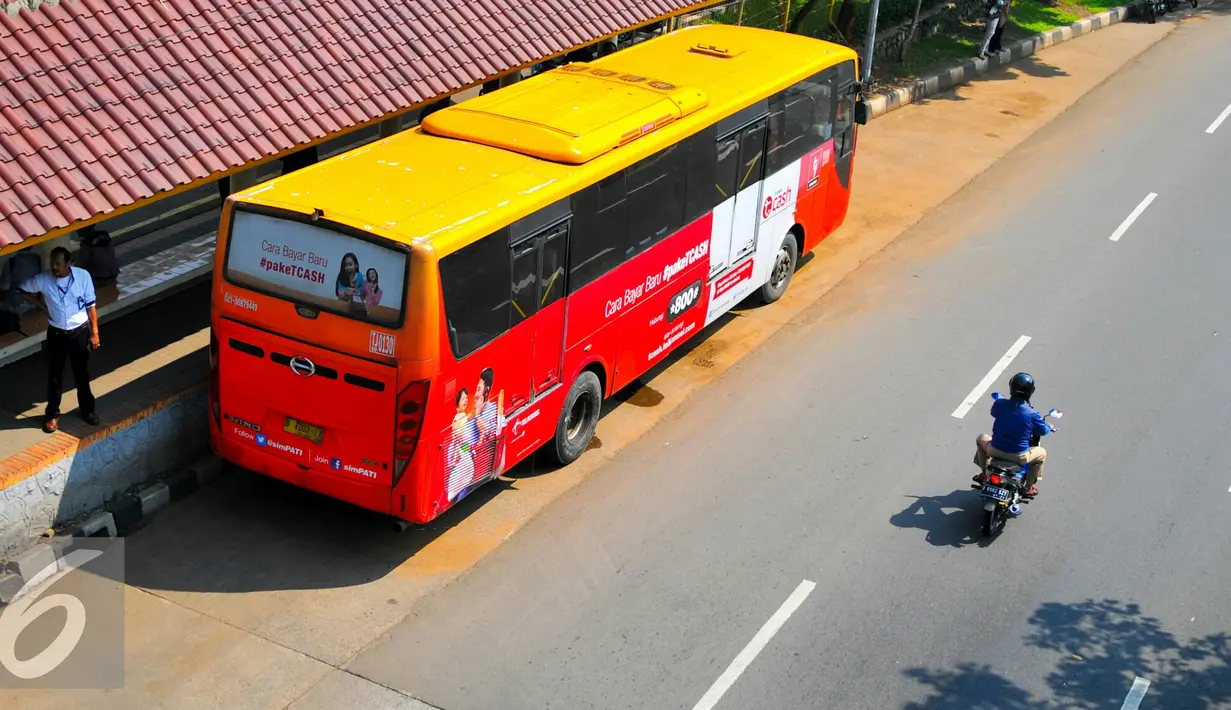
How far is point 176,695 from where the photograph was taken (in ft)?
29.4

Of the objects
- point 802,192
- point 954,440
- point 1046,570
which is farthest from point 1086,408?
point 802,192

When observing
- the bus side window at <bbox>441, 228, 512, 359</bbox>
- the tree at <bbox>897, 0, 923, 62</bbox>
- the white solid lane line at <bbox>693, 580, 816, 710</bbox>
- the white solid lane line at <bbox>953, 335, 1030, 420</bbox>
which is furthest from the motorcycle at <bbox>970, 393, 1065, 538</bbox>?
the tree at <bbox>897, 0, 923, 62</bbox>

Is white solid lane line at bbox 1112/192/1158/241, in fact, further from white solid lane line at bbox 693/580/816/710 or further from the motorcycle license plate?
white solid lane line at bbox 693/580/816/710

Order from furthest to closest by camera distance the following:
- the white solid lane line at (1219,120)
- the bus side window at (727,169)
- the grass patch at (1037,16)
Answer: the grass patch at (1037,16) → the white solid lane line at (1219,120) → the bus side window at (727,169)

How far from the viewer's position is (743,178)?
13758mm

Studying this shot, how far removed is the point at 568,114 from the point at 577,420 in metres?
2.85

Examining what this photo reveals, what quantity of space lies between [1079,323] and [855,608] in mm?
6555

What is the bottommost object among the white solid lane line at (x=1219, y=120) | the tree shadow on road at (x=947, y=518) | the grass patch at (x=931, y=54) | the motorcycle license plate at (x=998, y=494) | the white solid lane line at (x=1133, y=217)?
the tree shadow on road at (x=947, y=518)

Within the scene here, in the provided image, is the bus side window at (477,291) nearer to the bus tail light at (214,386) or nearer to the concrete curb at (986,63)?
the bus tail light at (214,386)

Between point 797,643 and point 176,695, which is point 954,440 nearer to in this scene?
point 797,643

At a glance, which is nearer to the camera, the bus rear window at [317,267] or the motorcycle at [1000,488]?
the bus rear window at [317,267]

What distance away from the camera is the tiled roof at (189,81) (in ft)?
33.4

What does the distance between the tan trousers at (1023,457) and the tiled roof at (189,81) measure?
6.56 meters

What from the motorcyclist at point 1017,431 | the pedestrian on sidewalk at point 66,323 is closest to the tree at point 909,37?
the motorcyclist at point 1017,431
